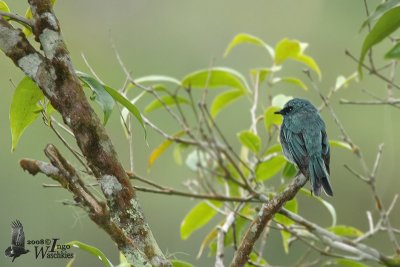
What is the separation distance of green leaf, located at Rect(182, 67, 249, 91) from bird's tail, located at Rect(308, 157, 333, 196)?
2.16ft

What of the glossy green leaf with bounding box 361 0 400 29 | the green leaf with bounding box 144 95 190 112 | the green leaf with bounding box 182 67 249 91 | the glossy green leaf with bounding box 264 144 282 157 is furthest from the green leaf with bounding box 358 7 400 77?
the green leaf with bounding box 144 95 190 112

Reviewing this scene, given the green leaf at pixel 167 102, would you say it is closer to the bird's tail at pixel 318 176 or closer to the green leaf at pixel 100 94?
the bird's tail at pixel 318 176

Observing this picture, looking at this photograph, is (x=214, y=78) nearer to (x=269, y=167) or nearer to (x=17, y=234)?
(x=269, y=167)

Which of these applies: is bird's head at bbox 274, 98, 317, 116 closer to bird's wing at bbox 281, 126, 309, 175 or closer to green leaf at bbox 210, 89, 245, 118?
bird's wing at bbox 281, 126, 309, 175

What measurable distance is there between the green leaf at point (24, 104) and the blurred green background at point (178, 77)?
21.4 feet

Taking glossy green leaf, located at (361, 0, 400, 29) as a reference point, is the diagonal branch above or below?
below

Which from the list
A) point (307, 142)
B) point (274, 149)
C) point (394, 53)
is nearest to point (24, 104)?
point (394, 53)

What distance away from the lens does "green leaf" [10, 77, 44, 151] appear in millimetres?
2230

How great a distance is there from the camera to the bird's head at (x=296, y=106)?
3.63 metres

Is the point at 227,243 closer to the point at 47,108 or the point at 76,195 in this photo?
the point at 47,108

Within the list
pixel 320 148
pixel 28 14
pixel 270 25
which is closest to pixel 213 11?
pixel 270 25

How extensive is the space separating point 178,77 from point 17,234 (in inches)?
352

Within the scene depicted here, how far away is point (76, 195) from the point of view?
69.6 inches

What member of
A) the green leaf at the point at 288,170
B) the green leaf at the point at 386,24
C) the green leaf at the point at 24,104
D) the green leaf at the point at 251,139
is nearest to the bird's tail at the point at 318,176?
the green leaf at the point at 288,170
